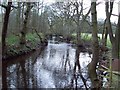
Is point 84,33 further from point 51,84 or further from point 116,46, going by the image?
point 51,84

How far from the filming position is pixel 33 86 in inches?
155

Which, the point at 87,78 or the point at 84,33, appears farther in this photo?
the point at 84,33

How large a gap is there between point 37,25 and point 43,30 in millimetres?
1181

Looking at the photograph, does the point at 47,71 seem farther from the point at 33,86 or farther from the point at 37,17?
the point at 37,17

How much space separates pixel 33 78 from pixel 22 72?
2.11ft

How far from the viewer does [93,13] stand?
405cm

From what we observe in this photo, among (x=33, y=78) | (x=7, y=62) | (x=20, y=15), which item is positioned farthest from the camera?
(x=20, y=15)

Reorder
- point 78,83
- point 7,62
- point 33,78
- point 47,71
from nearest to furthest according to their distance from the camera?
point 78,83 → point 33,78 → point 47,71 → point 7,62

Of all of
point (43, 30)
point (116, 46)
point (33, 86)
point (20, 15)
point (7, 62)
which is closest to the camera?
point (33, 86)

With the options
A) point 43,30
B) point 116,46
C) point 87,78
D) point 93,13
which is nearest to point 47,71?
point 87,78

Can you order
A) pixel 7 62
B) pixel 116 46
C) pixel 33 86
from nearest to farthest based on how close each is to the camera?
pixel 33 86 → pixel 116 46 → pixel 7 62

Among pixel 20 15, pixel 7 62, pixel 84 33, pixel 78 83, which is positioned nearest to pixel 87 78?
pixel 78 83

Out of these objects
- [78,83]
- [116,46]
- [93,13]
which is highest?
[93,13]

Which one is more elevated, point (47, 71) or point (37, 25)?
point (37, 25)
